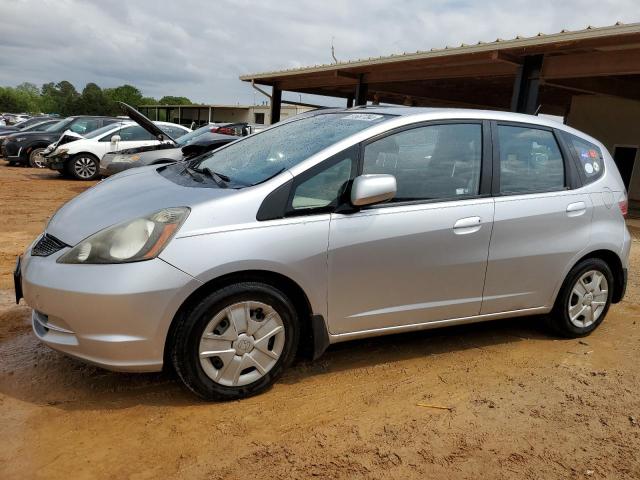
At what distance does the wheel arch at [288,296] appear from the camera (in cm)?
274

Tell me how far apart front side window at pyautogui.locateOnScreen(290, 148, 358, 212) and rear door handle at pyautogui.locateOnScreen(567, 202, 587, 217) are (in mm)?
1776

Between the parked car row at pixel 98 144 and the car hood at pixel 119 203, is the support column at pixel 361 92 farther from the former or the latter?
the car hood at pixel 119 203

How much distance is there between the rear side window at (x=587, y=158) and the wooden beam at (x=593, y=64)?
607cm

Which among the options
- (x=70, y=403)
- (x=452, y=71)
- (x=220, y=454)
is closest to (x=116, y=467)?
(x=220, y=454)

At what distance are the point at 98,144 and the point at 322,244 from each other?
38.4 ft

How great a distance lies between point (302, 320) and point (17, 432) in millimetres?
1543

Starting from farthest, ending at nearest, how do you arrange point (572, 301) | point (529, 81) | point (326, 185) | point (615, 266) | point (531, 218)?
point (529, 81), point (615, 266), point (572, 301), point (531, 218), point (326, 185)

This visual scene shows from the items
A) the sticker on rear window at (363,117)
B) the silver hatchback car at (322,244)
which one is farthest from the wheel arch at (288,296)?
the sticker on rear window at (363,117)

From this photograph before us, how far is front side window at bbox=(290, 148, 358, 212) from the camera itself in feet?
9.84

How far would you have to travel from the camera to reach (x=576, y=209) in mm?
3902

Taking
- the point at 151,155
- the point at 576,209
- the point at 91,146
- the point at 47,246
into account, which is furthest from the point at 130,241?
the point at 91,146

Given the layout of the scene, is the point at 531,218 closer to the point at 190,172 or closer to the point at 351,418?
the point at 351,418

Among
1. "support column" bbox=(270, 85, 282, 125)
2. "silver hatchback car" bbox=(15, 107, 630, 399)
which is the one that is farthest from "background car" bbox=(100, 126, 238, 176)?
"support column" bbox=(270, 85, 282, 125)

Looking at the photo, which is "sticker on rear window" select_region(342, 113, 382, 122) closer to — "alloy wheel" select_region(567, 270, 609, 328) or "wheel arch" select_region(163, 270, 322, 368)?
"wheel arch" select_region(163, 270, 322, 368)
